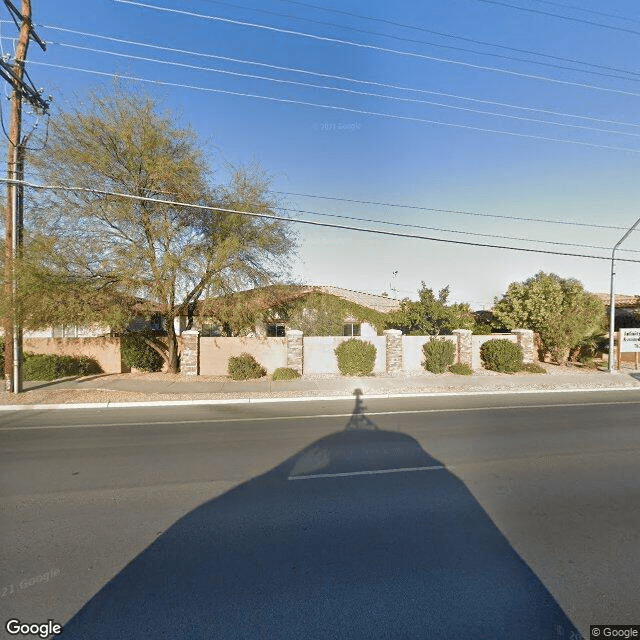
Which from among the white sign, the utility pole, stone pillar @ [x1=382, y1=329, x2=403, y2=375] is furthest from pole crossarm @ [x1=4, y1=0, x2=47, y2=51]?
the white sign

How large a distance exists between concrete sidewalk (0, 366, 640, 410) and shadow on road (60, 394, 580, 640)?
7151 millimetres

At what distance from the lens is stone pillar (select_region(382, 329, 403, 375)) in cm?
1579

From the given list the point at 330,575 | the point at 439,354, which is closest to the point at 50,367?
the point at 330,575

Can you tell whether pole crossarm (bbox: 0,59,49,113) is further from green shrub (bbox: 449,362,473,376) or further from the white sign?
the white sign

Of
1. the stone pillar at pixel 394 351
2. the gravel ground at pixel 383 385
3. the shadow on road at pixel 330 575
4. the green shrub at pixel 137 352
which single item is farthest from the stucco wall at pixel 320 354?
the shadow on road at pixel 330 575

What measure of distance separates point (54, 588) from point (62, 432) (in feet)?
18.1

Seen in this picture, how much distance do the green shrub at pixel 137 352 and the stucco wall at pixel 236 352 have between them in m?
2.41

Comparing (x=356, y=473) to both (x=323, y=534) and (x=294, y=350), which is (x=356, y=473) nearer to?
(x=323, y=534)

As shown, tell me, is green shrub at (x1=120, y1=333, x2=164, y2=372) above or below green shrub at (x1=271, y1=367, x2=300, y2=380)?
above

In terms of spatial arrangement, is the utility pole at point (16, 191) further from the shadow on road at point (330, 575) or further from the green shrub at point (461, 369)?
the green shrub at point (461, 369)

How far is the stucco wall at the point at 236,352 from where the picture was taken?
15484 mm

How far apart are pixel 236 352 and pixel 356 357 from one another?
5.21m

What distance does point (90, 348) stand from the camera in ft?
52.0

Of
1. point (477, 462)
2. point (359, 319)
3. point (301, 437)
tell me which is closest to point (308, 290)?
point (359, 319)
